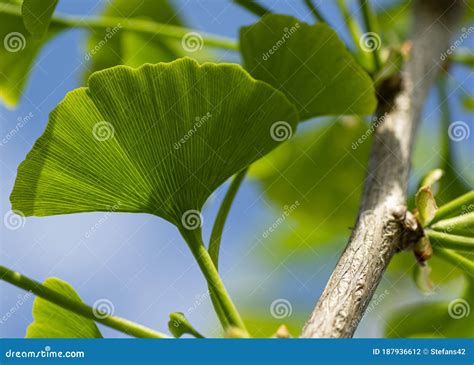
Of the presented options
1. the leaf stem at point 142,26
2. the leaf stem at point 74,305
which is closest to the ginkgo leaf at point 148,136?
the leaf stem at point 74,305

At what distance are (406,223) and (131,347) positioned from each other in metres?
0.45

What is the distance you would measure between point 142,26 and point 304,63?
592mm

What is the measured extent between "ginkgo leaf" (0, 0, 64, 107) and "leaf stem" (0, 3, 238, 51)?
3cm

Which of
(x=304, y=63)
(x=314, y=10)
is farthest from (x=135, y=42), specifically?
(x=304, y=63)

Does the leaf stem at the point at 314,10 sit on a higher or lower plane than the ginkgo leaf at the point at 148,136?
higher

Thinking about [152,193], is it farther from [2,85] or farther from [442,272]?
[442,272]

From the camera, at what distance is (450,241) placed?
0.93 m

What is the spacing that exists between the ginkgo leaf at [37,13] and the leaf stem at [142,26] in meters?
0.49

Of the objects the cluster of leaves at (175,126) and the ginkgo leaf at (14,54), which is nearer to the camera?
the cluster of leaves at (175,126)

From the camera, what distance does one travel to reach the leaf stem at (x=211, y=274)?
2.44 ft

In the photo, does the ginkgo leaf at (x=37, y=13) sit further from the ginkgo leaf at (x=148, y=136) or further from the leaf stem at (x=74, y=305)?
the leaf stem at (x=74, y=305)

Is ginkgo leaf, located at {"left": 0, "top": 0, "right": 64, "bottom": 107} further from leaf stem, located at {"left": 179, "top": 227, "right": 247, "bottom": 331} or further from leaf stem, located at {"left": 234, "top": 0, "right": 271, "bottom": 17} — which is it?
leaf stem, located at {"left": 179, "top": 227, "right": 247, "bottom": 331}

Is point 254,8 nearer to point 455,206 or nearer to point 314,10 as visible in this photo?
point 314,10

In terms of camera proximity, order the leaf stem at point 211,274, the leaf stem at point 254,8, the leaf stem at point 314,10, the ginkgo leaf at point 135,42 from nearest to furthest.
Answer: the leaf stem at point 211,274, the leaf stem at point 314,10, the leaf stem at point 254,8, the ginkgo leaf at point 135,42
